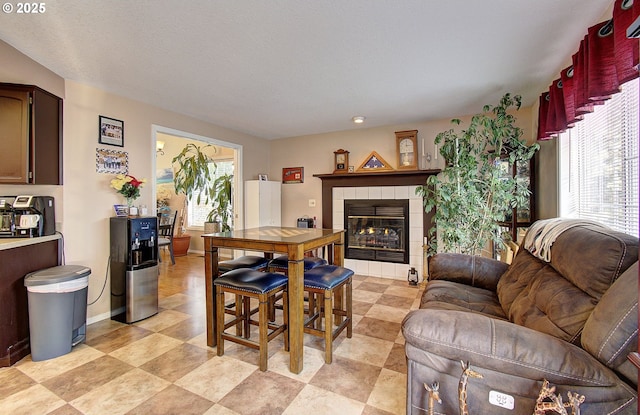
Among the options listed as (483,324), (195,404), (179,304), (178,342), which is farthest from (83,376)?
(483,324)

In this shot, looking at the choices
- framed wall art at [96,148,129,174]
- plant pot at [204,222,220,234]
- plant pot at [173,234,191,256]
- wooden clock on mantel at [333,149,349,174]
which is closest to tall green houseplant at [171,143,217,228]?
plant pot at [204,222,220,234]

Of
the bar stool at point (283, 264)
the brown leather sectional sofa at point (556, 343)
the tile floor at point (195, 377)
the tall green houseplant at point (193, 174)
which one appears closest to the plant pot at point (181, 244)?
the tall green houseplant at point (193, 174)

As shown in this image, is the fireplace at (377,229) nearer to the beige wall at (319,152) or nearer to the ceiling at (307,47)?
the beige wall at (319,152)

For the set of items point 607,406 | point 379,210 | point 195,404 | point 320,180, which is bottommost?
point 195,404

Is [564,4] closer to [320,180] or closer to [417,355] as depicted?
[417,355]

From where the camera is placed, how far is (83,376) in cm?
195

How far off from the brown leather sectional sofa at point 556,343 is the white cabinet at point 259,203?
3716 mm

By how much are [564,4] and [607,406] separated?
201 centimetres

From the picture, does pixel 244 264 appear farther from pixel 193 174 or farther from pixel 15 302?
pixel 193 174

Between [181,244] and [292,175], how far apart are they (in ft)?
9.40

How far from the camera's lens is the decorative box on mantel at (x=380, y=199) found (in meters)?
4.16

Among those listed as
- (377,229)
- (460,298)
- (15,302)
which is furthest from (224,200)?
(460,298)

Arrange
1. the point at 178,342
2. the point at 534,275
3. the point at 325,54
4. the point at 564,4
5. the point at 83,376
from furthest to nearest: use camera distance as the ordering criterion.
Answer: the point at 178,342, the point at 325,54, the point at 83,376, the point at 534,275, the point at 564,4

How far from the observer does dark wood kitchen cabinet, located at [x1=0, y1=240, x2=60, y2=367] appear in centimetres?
205
